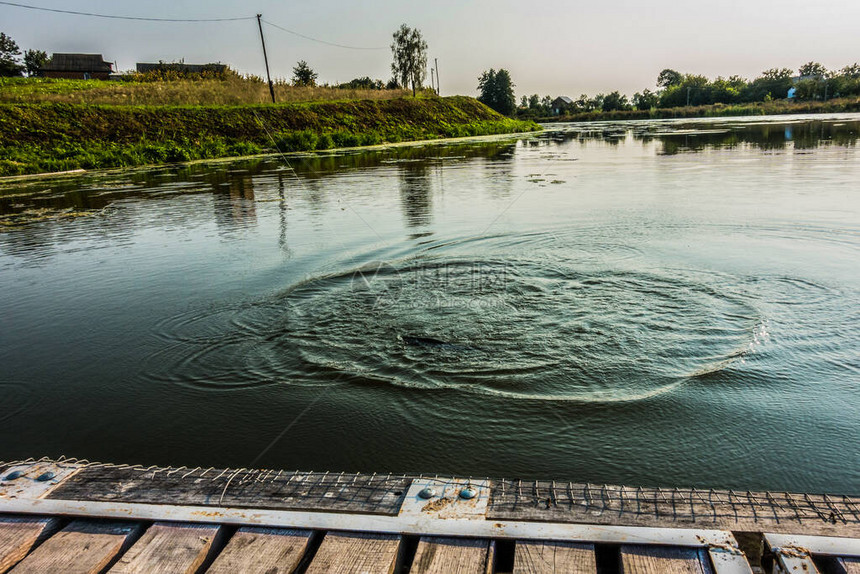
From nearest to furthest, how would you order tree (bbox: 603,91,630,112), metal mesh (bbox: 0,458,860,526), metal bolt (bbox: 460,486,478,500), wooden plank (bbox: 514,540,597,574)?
wooden plank (bbox: 514,540,597,574)
metal mesh (bbox: 0,458,860,526)
metal bolt (bbox: 460,486,478,500)
tree (bbox: 603,91,630,112)

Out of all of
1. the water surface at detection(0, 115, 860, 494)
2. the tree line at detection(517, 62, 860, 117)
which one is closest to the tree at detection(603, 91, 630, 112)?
the tree line at detection(517, 62, 860, 117)

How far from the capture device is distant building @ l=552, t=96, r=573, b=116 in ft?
430

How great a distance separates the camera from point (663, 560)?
75.3 inches

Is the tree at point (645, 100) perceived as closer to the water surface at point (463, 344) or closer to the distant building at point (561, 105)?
the distant building at point (561, 105)

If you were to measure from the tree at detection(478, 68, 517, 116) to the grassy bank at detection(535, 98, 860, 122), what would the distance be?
894 centimetres

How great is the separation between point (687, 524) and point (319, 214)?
35.2 ft

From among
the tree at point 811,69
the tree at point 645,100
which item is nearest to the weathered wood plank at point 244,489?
the tree at point 645,100

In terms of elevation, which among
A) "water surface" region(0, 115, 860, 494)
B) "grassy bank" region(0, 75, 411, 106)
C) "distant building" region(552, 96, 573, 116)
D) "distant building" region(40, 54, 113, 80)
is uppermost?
"distant building" region(40, 54, 113, 80)

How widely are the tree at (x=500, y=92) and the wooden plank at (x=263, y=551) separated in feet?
355

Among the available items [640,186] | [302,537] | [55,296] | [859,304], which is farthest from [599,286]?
[640,186]

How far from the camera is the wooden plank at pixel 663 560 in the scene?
1874 millimetres

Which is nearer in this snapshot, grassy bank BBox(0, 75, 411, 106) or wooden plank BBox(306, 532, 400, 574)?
wooden plank BBox(306, 532, 400, 574)

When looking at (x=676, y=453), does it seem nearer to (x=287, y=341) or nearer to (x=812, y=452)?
(x=812, y=452)

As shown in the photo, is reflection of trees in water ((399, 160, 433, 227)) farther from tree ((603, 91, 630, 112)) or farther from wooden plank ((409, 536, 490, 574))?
tree ((603, 91, 630, 112))
